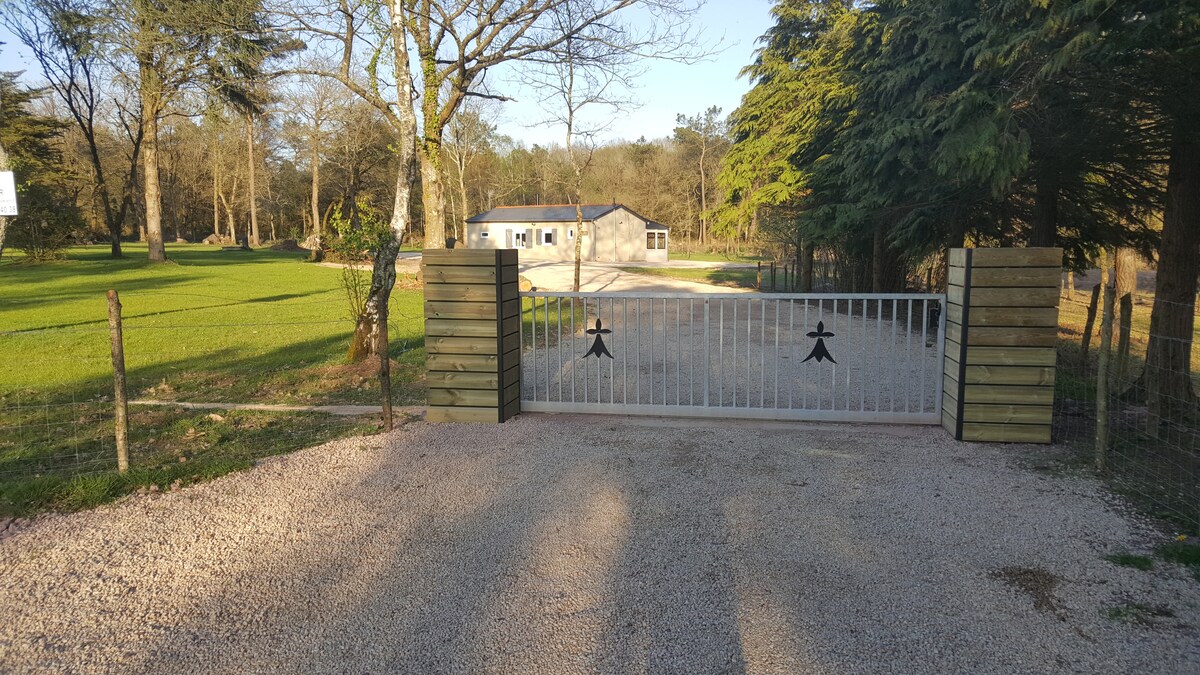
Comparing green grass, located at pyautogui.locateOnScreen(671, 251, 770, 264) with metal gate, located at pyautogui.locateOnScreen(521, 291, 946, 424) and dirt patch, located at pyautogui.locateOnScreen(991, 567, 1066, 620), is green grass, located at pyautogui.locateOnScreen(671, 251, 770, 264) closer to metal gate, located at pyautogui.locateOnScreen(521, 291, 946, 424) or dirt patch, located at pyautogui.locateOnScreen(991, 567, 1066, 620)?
metal gate, located at pyautogui.locateOnScreen(521, 291, 946, 424)

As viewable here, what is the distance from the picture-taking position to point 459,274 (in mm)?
6762

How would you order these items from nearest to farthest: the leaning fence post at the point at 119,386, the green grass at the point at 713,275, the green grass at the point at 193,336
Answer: the leaning fence post at the point at 119,386 → the green grass at the point at 193,336 → the green grass at the point at 713,275

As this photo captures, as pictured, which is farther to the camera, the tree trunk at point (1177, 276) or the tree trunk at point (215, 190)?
the tree trunk at point (215, 190)

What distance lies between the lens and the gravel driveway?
3.02 metres

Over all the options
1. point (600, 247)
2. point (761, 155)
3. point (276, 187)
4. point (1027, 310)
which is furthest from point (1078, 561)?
point (276, 187)

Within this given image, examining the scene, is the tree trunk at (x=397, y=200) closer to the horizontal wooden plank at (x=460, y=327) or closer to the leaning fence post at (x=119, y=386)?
the horizontal wooden plank at (x=460, y=327)

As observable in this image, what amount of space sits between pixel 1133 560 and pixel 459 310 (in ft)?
17.1

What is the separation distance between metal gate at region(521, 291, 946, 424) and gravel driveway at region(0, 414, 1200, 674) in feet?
4.11

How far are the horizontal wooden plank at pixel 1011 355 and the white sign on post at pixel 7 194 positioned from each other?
31.3ft

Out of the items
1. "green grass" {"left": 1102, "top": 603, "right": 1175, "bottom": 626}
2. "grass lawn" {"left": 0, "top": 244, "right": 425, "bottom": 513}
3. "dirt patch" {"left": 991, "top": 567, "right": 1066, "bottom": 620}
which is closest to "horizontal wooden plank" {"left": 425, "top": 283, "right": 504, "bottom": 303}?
"grass lawn" {"left": 0, "top": 244, "right": 425, "bottom": 513}

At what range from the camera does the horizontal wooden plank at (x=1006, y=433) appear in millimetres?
5938

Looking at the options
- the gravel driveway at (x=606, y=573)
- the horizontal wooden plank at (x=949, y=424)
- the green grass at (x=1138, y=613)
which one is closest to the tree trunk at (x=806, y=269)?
the horizontal wooden plank at (x=949, y=424)

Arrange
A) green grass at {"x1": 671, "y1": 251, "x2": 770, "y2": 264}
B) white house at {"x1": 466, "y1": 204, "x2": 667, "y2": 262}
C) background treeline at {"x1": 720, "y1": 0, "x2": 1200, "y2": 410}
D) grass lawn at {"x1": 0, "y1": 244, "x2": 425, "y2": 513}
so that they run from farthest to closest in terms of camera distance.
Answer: green grass at {"x1": 671, "y1": 251, "x2": 770, "y2": 264}
white house at {"x1": 466, "y1": 204, "x2": 667, "y2": 262}
background treeline at {"x1": 720, "y1": 0, "x2": 1200, "y2": 410}
grass lawn at {"x1": 0, "y1": 244, "x2": 425, "y2": 513}

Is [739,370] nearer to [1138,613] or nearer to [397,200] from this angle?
[397,200]
